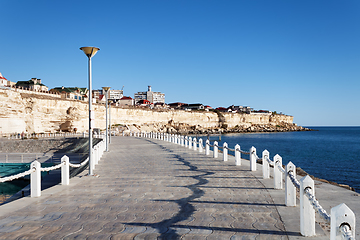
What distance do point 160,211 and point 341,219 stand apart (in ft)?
13.1

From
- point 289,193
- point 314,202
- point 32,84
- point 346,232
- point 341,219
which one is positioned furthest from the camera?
point 32,84

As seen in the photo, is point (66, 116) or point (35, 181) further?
point (66, 116)

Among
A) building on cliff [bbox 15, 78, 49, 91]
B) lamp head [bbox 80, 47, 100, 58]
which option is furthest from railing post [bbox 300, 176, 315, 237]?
building on cliff [bbox 15, 78, 49, 91]

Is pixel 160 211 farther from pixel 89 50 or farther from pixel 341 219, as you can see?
pixel 89 50

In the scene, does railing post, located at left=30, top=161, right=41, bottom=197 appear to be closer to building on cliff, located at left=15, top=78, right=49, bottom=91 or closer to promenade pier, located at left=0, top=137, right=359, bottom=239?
promenade pier, located at left=0, top=137, right=359, bottom=239

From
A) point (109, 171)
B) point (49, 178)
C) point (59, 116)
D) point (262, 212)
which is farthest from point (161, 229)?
point (59, 116)

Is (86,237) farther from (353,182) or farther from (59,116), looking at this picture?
(59,116)

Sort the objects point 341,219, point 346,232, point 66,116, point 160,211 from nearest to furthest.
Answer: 1. point 346,232
2. point 341,219
3. point 160,211
4. point 66,116

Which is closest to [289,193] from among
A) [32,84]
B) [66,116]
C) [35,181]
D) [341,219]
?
[341,219]

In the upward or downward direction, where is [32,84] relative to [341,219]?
upward

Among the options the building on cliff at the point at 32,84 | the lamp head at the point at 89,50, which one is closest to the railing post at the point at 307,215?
the lamp head at the point at 89,50

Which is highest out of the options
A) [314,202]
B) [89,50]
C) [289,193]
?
[89,50]

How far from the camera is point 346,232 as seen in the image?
126 inches

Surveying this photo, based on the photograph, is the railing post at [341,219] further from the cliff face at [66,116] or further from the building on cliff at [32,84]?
the building on cliff at [32,84]
